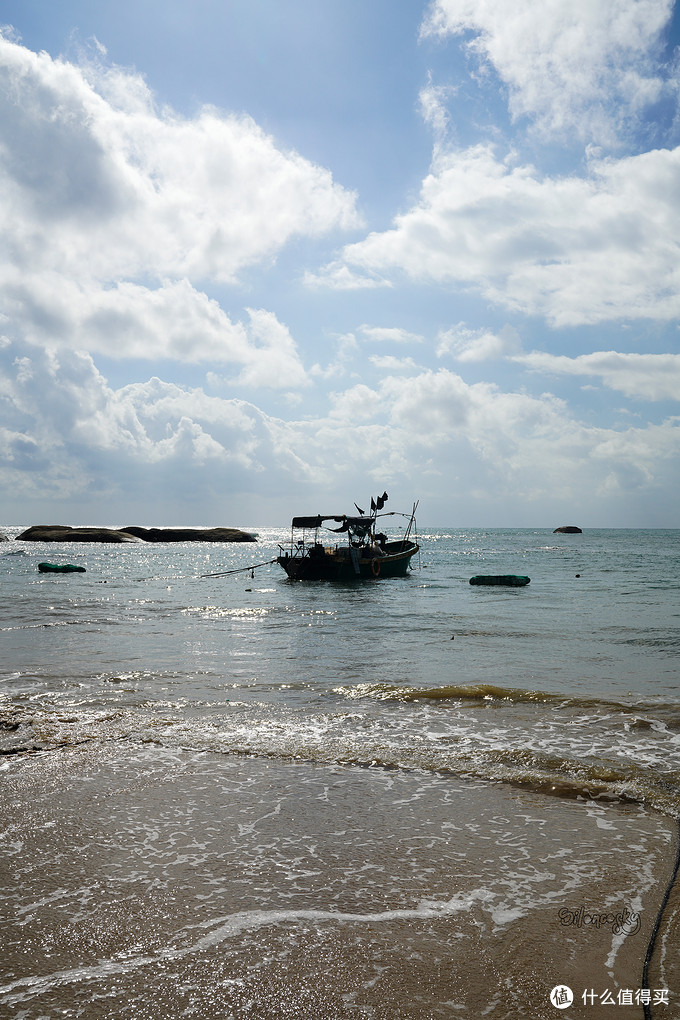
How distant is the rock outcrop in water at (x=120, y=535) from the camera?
447 feet

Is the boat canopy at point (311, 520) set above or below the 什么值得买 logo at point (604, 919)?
above

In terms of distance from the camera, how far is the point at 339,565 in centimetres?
4641

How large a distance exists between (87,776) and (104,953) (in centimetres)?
376

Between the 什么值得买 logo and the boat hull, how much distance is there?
1624 inches

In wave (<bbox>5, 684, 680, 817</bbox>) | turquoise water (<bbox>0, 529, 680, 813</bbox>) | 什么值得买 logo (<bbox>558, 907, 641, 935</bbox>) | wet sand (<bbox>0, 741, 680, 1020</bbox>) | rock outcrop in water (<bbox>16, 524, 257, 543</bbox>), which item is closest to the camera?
wet sand (<bbox>0, 741, 680, 1020</bbox>)

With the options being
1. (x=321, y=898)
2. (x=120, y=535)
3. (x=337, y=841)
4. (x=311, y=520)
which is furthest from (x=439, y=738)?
(x=120, y=535)

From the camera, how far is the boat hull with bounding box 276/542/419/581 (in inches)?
1822

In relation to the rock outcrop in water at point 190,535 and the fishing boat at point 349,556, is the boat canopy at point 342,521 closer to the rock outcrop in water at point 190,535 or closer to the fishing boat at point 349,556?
the fishing boat at point 349,556

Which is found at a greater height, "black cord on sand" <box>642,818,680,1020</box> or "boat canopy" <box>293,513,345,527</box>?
"boat canopy" <box>293,513,345,527</box>

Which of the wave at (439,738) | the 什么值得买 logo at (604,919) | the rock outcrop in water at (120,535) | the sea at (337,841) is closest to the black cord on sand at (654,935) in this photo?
the sea at (337,841)

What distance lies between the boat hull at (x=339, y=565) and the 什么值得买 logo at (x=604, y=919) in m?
41.2

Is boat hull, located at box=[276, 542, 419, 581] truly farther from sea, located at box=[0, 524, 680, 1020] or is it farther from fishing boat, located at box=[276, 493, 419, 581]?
sea, located at box=[0, 524, 680, 1020]

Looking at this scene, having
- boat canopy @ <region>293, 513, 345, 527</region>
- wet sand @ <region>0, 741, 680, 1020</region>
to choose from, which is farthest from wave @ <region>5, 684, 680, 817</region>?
boat canopy @ <region>293, 513, 345, 527</region>

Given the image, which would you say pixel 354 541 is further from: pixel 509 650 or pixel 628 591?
pixel 509 650
